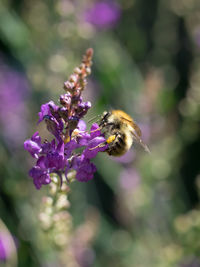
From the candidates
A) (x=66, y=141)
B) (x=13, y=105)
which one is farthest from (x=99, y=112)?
(x=66, y=141)

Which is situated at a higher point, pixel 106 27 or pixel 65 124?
pixel 106 27

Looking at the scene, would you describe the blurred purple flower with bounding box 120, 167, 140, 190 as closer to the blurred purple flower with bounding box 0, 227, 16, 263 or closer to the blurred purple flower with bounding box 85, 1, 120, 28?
the blurred purple flower with bounding box 0, 227, 16, 263

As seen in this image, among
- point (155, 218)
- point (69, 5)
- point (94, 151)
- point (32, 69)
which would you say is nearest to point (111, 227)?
point (155, 218)

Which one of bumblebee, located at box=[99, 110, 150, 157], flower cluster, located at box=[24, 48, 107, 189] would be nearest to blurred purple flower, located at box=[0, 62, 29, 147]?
bumblebee, located at box=[99, 110, 150, 157]

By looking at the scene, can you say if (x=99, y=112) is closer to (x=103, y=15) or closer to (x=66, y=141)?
(x=103, y=15)

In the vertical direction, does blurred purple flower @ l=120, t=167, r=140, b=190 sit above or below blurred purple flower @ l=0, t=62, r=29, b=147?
below

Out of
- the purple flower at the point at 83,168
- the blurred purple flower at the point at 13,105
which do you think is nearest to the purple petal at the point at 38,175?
the purple flower at the point at 83,168

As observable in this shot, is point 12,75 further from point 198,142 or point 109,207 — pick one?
point 198,142
